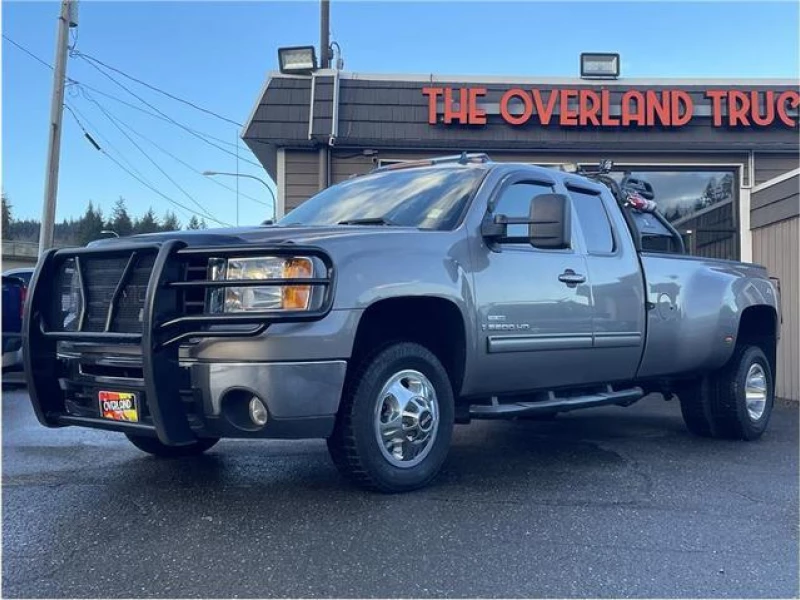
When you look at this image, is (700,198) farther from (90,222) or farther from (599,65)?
(90,222)

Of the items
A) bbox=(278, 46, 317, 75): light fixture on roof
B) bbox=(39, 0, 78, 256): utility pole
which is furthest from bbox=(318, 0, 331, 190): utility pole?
bbox=(278, 46, 317, 75): light fixture on roof

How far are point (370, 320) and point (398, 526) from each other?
113 centimetres

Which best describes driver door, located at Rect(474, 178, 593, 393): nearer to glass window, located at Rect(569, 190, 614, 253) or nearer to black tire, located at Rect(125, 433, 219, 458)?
glass window, located at Rect(569, 190, 614, 253)

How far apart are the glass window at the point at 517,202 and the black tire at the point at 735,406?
2.53 m

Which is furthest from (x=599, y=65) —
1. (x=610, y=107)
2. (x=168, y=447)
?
(x=168, y=447)

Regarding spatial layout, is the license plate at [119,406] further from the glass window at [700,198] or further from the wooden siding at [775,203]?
the glass window at [700,198]

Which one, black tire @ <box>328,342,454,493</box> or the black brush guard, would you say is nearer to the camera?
the black brush guard

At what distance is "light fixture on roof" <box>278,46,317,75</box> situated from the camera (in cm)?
1090

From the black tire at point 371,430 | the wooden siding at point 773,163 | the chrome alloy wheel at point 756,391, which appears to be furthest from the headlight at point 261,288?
the wooden siding at point 773,163

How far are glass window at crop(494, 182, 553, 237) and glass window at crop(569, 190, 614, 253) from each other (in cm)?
Answer: 41

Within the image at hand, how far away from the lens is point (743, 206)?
10.4m

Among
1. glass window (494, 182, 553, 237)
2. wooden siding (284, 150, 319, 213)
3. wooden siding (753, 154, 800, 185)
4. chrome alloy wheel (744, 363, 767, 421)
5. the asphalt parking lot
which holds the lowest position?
the asphalt parking lot

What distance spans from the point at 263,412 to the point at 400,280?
100 centimetres

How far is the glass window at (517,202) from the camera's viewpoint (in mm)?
5215
